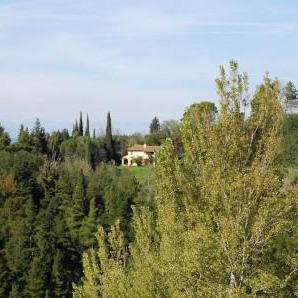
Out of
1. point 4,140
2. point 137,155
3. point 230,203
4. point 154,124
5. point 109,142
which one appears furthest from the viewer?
point 154,124

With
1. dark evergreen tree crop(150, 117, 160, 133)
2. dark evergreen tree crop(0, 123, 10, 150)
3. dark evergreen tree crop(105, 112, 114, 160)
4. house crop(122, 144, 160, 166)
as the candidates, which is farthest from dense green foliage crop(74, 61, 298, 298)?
dark evergreen tree crop(150, 117, 160, 133)

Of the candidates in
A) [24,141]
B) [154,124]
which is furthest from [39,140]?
[154,124]

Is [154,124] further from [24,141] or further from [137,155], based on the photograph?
[24,141]

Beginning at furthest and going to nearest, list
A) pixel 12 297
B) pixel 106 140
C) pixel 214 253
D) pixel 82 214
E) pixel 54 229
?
1. pixel 106 140
2. pixel 82 214
3. pixel 54 229
4. pixel 12 297
5. pixel 214 253

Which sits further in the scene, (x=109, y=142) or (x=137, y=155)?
(x=137, y=155)

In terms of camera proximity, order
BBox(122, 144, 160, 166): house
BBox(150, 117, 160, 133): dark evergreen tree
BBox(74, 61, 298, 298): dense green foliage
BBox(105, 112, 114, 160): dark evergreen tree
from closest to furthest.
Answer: BBox(74, 61, 298, 298): dense green foliage < BBox(105, 112, 114, 160): dark evergreen tree < BBox(122, 144, 160, 166): house < BBox(150, 117, 160, 133): dark evergreen tree

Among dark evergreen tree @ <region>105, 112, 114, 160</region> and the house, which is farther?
the house

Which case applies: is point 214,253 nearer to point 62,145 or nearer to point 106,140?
point 62,145

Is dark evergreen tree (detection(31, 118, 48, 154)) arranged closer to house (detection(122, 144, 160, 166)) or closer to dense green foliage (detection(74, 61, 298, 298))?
house (detection(122, 144, 160, 166))

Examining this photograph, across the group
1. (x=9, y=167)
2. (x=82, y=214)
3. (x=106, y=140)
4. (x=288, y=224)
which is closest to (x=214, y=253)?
(x=288, y=224)

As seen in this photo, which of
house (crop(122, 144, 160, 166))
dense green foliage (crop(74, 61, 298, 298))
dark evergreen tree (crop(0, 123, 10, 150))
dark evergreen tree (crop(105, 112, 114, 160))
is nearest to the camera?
dense green foliage (crop(74, 61, 298, 298))

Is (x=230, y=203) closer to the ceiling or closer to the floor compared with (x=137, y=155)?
closer to the ceiling

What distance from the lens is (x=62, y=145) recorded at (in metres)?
79.5

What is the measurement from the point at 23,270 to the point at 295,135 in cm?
2989
